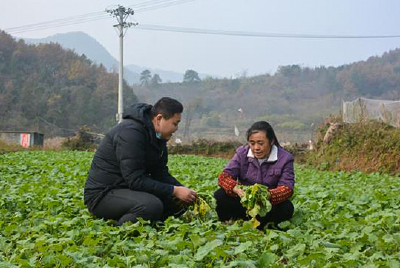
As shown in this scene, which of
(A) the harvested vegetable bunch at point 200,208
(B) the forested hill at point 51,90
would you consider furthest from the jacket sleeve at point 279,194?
(B) the forested hill at point 51,90

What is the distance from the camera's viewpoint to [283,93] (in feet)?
206

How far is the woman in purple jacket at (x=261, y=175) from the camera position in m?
4.54

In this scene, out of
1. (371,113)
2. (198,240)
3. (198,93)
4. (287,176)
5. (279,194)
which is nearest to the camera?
(198,240)

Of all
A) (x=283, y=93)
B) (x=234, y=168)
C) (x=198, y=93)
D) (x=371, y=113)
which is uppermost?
(x=283, y=93)

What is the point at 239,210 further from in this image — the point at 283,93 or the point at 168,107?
the point at 283,93

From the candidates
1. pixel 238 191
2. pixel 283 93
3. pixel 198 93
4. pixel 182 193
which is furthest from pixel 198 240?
pixel 198 93

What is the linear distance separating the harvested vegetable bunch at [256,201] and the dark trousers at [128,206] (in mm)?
724

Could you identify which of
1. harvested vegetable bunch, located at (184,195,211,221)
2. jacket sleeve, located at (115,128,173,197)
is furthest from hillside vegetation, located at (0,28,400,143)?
jacket sleeve, located at (115,128,173,197)

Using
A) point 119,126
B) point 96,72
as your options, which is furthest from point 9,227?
point 96,72

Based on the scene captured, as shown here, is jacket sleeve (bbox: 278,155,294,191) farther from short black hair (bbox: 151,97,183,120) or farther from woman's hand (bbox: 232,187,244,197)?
short black hair (bbox: 151,97,183,120)

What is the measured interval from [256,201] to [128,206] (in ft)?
3.54

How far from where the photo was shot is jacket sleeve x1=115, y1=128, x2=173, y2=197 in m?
4.27

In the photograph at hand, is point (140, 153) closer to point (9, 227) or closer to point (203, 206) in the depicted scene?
point (203, 206)

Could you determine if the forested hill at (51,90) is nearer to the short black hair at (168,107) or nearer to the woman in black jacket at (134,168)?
the woman in black jacket at (134,168)
